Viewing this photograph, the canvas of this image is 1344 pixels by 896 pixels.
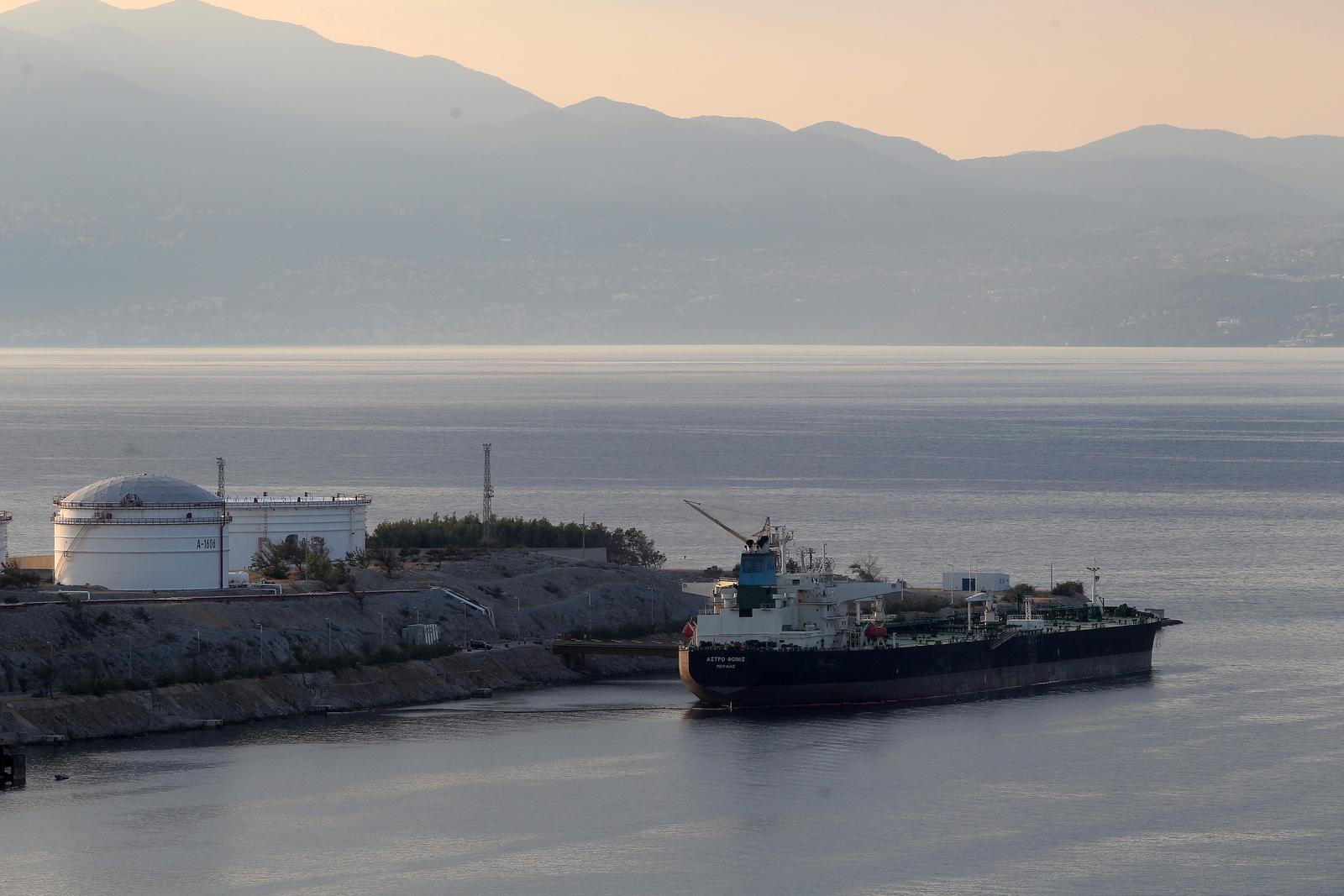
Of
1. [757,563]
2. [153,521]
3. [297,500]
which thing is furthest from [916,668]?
[297,500]

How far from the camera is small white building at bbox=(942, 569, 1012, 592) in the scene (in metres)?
98.7

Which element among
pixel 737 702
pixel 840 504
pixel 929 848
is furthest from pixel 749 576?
pixel 840 504

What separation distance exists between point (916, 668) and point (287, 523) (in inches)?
1108

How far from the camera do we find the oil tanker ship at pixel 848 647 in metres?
73.7

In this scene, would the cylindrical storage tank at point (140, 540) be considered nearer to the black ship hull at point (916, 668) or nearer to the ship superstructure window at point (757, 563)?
the black ship hull at point (916, 668)

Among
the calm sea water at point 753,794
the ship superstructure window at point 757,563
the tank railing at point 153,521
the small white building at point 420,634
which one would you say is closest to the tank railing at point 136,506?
the tank railing at point 153,521

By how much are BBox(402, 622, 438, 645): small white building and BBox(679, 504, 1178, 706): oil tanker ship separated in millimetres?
9049

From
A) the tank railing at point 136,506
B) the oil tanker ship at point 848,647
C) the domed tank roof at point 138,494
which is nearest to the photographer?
the oil tanker ship at point 848,647

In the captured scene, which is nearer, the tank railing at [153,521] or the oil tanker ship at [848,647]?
the oil tanker ship at [848,647]

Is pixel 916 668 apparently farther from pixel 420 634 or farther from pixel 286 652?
pixel 286 652

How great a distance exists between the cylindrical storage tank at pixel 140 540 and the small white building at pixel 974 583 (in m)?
34.4

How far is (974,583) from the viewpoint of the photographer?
9881cm

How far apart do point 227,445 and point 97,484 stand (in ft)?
386

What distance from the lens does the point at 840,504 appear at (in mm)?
147625
